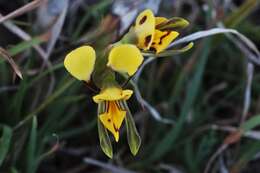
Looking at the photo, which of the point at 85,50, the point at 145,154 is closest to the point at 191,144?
the point at 145,154

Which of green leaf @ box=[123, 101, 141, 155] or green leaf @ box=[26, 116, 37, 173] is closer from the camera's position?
green leaf @ box=[123, 101, 141, 155]

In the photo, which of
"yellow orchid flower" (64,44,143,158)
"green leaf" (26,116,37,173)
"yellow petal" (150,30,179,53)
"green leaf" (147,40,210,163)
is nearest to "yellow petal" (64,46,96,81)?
"yellow orchid flower" (64,44,143,158)

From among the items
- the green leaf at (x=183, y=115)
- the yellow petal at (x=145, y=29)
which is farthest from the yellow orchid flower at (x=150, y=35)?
the green leaf at (x=183, y=115)

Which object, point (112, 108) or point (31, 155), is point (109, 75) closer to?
point (112, 108)

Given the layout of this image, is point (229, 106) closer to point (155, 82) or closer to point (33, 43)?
point (155, 82)

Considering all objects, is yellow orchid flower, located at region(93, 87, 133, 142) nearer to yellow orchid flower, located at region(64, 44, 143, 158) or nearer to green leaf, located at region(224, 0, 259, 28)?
yellow orchid flower, located at region(64, 44, 143, 158)

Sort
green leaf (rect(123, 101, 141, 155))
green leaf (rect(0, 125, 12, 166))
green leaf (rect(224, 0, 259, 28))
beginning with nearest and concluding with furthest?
green leaf (rect(123, 101, 141, 155)) → green leaf (rect(0, 125, 12, 166)) → green leaf (rect(224, 0, 259, 28))

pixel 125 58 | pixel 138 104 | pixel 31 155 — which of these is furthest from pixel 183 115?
pixel 125 58
